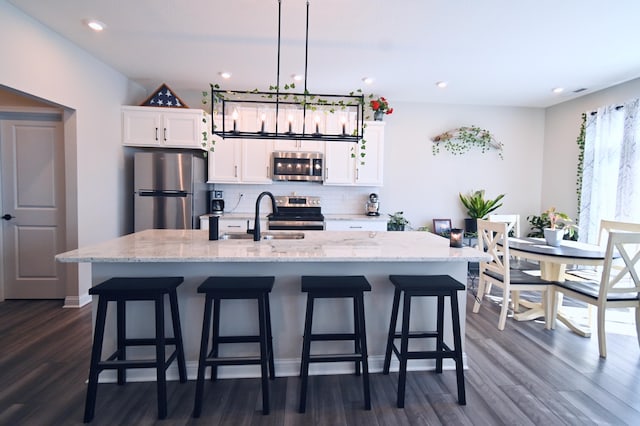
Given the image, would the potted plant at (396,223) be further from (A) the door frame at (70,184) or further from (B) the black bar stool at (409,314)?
(A) the door frame at (70,184)

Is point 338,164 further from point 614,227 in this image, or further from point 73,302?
point 73,302

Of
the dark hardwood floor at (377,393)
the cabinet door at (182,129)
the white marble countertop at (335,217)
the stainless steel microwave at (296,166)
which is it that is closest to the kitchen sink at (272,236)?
the dark hardwood floor at (377,393)

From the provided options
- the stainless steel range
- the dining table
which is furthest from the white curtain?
the stainless steel range

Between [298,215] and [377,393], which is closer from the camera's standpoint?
[377,393]

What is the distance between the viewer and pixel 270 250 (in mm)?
2166

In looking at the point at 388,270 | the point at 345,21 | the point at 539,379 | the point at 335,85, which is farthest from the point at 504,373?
the point at 335,85

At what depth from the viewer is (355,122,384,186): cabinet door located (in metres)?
4.66

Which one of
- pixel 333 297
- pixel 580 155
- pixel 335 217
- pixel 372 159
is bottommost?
pixel 333 297

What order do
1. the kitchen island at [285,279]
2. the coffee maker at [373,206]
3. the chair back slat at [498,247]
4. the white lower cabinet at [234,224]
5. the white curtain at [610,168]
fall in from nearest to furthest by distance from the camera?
the kitchen island at [285,279] → the chair back slat at [498,247] → the white curtain at [610,168] → the white lower cabinet at [234,224] → the coffee maker at [373,206]

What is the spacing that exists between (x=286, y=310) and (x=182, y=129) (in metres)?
3.13

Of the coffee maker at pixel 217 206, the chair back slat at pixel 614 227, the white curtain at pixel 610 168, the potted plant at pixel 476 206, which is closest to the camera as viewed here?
the chair back slat at pixel 614 227

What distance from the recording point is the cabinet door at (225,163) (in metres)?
4.55

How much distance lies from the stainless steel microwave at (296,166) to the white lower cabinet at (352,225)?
686 millimetres

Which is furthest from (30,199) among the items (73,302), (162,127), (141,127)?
(162,127)
